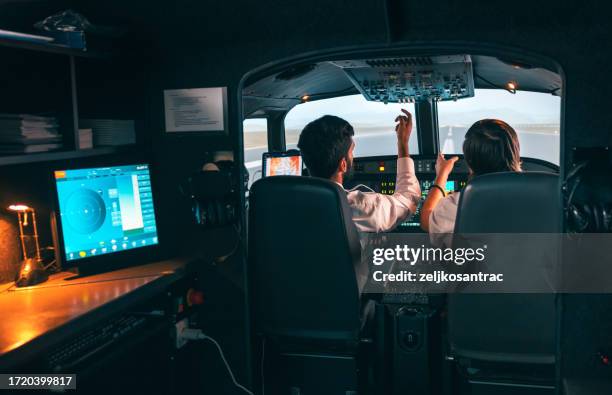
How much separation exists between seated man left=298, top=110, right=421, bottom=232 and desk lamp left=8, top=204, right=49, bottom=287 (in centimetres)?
112

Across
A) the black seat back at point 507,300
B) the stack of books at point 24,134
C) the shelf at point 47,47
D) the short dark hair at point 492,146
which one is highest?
the shelf at point 47,47

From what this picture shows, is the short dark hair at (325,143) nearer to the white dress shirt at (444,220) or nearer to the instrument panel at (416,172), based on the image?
the white dress shirt at (444,220)

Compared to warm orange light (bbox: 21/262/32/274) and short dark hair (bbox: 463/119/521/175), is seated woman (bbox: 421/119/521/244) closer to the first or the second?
short dark hair (bbox: 463/119/521/175)

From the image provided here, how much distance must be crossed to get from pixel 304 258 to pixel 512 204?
2.61ft

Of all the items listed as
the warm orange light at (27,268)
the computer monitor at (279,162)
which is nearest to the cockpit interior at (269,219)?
the warm orange light at (27,268)

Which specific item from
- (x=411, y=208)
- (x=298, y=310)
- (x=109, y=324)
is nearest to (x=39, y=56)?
(x=109, y=324)

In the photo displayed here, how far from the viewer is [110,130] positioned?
7.84ft

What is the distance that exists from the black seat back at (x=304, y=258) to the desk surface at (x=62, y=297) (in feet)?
1.20

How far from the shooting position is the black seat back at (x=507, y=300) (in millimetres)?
1993

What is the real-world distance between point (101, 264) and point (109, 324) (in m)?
0.32

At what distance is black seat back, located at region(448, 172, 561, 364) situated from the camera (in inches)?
78.5

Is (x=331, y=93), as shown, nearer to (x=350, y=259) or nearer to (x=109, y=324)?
(x=350, y=259)

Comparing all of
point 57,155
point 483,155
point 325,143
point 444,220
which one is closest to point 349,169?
point 325,143

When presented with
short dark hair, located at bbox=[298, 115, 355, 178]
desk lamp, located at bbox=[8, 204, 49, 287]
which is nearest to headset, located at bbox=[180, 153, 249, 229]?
short dark hair, located at bbox=[298, 115, 355, 178]
